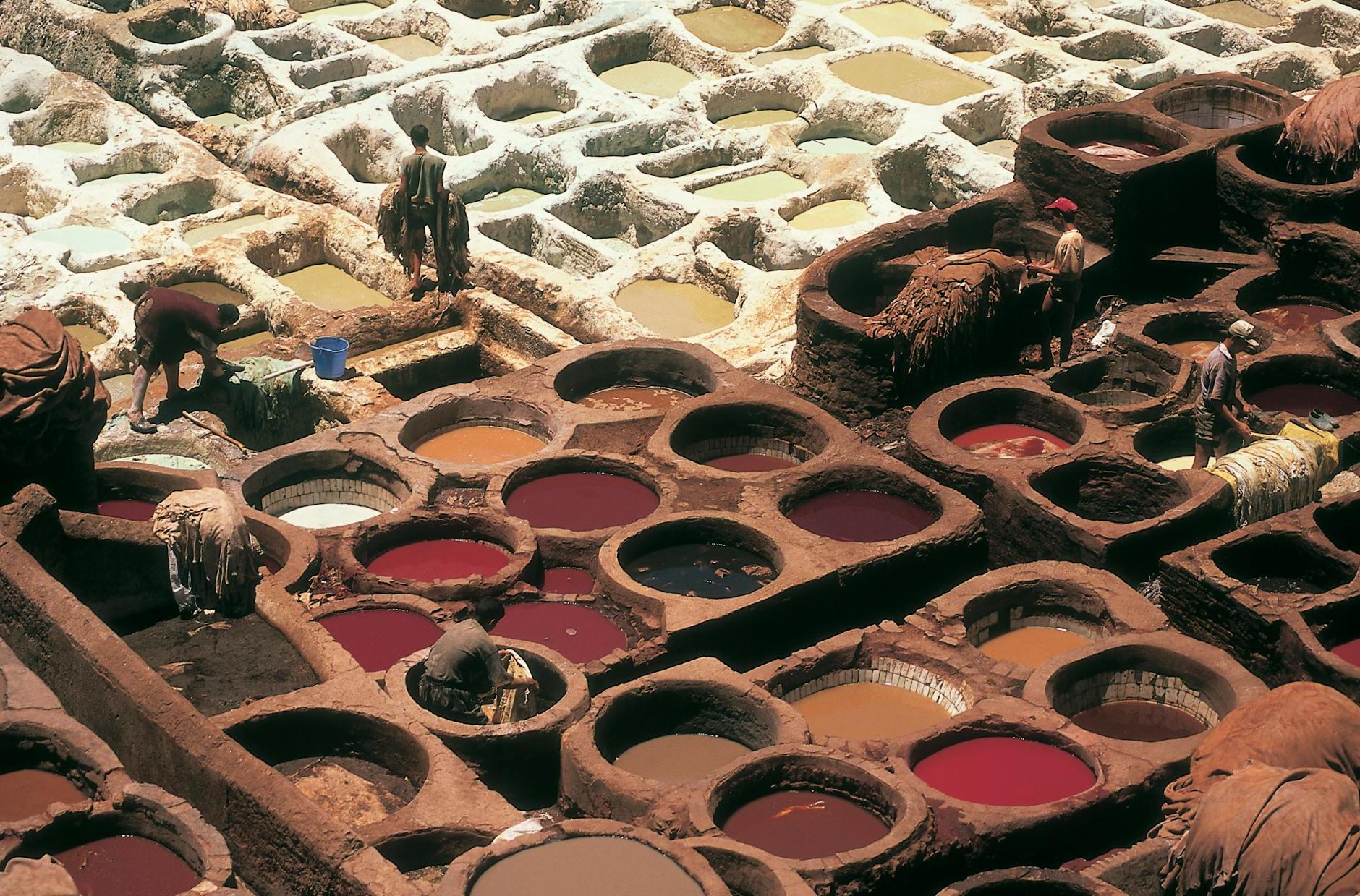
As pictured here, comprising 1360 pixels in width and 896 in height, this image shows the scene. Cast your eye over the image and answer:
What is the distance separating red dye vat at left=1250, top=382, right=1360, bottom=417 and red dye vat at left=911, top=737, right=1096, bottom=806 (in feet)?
19.0

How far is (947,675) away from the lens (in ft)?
52.9

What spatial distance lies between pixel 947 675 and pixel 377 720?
429 centimetres

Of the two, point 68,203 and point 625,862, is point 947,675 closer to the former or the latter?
point 625,862

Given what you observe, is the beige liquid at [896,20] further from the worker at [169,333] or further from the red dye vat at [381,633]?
the red dye vat at [381,633]

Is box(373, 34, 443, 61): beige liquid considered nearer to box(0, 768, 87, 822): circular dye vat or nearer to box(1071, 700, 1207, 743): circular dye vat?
box(1071, 700, 1207, 743): circular dye vat

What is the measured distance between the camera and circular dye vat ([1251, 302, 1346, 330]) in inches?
835

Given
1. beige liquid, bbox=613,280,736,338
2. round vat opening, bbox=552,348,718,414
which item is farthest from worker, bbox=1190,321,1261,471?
beige liquid, bbox=613,280,736,338

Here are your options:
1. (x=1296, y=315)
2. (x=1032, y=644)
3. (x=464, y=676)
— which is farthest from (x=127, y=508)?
(x=1296, y=315)

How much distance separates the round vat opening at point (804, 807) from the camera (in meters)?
14.4

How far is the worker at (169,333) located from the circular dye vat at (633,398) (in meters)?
3.45

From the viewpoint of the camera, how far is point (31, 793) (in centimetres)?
1379

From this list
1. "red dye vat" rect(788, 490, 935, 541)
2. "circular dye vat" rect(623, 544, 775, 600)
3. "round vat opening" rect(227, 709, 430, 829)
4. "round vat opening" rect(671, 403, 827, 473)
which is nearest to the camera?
"round vat opening" rect(227, 709, 430, 829)

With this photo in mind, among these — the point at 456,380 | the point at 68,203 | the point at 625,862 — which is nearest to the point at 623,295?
the point at 456,380

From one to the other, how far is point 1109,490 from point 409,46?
1359 cm
